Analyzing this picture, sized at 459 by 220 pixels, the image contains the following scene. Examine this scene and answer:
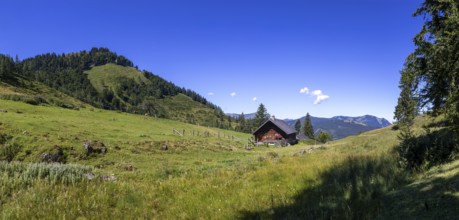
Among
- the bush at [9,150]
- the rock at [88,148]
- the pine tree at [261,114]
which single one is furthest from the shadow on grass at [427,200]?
the pine tree at [261,114]

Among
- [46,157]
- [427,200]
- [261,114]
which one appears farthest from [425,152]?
[261,114]

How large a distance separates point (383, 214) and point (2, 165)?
10581 mm

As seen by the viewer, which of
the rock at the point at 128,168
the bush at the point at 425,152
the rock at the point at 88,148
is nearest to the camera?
the bush at the point at 425,152

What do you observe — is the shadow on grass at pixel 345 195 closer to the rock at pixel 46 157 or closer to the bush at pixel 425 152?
the bush at pixel 425 152

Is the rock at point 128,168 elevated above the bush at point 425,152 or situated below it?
below

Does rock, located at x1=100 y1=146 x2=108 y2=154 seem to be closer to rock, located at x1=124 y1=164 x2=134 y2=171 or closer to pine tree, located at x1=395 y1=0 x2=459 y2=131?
rock, located at x1=124 y1=164 x2=134 y2=171

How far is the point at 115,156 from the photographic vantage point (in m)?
23.8

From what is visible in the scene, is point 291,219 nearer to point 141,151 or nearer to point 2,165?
point 2,165

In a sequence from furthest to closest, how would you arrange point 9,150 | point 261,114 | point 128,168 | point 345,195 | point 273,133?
point 261,114, point 273,133, point 9,150, point 128,168, point 345,195

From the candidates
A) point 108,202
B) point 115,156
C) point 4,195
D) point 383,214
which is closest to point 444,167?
point 383,214

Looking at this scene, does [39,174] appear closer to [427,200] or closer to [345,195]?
[345,195]

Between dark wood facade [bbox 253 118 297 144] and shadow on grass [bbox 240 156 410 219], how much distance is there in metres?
61.9

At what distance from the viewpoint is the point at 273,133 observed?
74188mm

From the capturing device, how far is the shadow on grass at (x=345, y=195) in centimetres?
601
